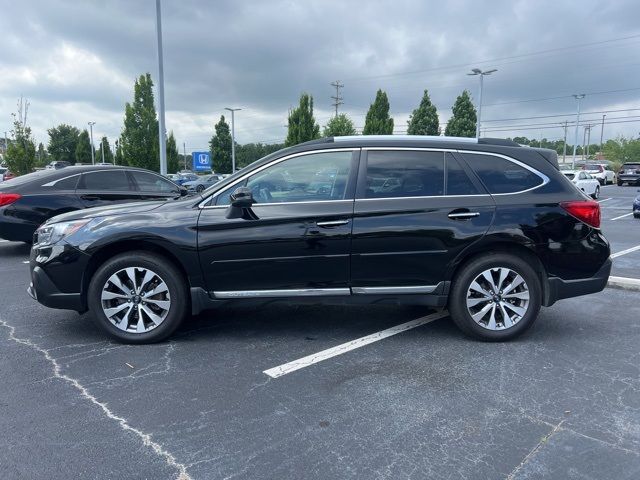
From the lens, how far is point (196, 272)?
417cm

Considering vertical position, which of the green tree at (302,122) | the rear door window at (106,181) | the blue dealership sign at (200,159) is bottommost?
the rear door window at (106,181)

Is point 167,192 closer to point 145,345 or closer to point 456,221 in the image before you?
point 145,345

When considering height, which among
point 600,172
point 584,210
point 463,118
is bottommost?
point 584,210

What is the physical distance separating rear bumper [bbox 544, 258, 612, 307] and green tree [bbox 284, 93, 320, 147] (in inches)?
1207

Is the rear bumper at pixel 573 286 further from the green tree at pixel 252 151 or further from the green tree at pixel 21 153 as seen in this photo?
the green tree at pixel 252 151

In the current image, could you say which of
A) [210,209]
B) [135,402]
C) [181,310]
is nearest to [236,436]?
[135,402]

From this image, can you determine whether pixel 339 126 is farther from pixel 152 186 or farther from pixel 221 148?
pixel 152 186

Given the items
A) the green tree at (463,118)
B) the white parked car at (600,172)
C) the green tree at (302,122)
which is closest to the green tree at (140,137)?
the green tree at (302,122)

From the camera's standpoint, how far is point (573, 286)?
430cm

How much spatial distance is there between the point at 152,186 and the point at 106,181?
820 millimetres

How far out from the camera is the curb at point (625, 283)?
19.5 feet

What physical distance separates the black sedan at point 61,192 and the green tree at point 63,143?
74.6 metres

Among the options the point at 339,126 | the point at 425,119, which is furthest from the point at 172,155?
the point at 425,119

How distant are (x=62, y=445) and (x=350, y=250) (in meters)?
2.46
